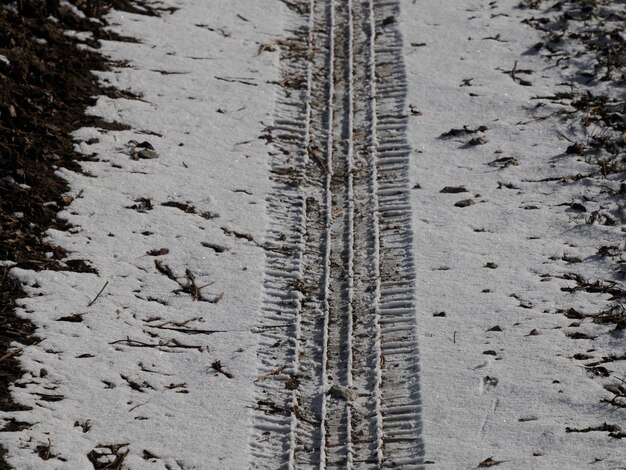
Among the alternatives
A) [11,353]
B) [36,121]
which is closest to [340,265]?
[11,353]

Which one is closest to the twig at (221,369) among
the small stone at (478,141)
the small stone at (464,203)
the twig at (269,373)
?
the twig at (269,373)

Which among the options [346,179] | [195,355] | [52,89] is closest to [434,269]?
[346,179]

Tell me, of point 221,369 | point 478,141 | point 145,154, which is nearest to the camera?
point 221,369

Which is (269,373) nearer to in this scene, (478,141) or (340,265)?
(340,265)

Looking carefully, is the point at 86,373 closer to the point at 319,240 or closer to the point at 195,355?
the point at 195,355

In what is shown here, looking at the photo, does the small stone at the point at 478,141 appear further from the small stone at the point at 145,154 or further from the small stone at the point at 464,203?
the small stone at the point at 145,154


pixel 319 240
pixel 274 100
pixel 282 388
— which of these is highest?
pixel 274 100
